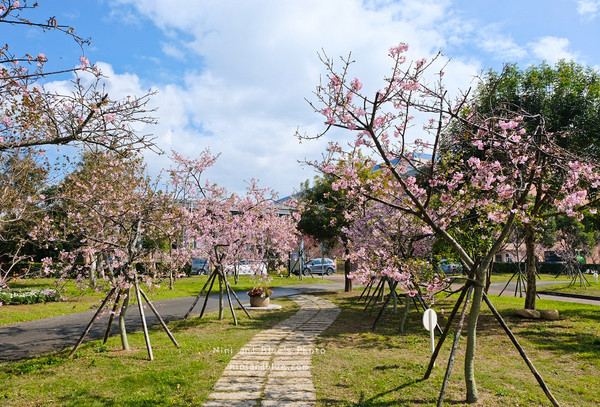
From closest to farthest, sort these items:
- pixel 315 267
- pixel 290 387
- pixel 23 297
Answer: pixel 290 387, pixel 23 297, pixel 315 267

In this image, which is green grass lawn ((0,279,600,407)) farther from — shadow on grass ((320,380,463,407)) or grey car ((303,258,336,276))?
grey car ((303,258,336,276))

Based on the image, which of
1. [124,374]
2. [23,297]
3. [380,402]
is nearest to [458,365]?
[380,402]

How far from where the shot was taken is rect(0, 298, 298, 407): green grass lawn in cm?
602

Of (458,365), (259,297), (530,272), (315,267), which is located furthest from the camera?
(315,267)

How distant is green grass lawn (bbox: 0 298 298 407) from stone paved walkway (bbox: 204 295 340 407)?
0.28 metres

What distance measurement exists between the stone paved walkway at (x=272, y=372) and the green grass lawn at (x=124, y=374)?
28cm

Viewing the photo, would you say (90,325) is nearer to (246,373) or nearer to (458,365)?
(246,373)

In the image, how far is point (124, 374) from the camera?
282 inches

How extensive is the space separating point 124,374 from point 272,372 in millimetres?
2684

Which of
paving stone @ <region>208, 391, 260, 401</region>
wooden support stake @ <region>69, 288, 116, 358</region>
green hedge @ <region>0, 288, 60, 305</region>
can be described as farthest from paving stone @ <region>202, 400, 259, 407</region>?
green hedge @ <region>0, 288, 60, 305</region>

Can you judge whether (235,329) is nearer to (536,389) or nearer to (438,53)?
(536,389)

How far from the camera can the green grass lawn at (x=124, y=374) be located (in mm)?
6016

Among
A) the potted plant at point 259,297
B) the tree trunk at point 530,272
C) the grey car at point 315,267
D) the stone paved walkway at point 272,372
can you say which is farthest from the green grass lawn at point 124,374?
the grey car at point 315,267

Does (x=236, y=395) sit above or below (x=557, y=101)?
below
